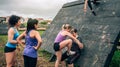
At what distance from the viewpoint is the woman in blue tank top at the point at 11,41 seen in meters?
7.25

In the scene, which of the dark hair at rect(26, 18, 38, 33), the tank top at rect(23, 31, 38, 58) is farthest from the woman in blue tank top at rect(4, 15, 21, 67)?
the dark hair at rect(26, 18, 38, 33)

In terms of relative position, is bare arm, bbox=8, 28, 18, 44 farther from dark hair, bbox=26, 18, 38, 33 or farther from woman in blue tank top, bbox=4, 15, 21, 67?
dark hair, bbox=26, 18, 38, 33

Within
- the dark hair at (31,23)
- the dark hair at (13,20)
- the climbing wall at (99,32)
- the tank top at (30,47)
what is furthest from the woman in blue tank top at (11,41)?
the climbing wall at (99,32)

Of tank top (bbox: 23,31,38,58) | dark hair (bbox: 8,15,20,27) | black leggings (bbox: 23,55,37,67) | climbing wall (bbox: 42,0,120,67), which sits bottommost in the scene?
climbing wall (bbox: 42,0,120,67)

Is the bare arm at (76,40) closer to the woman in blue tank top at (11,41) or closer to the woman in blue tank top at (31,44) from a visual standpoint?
the woman in blue tank top at (11,41)

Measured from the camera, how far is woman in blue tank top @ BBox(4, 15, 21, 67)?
725 centimetres

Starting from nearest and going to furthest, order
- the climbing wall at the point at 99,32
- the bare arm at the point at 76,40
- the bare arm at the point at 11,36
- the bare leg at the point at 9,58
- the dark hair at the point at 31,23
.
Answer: the dark hair at the point at 31,23
the bare arm at the point at 11,36
the bare leg at the point at 9,58
the climbing wall at the point at 99,32
the bare arm at the point at 76,40

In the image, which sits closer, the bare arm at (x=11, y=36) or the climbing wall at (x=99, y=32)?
the bare arm at (x=11, y=36)

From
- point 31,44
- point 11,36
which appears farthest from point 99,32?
point 11,36

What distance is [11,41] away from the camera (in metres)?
7.20

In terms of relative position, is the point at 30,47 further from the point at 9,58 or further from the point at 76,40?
the point at 76,40

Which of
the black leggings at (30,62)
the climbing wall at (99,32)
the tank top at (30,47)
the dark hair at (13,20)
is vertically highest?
the dark hair at (13,20)

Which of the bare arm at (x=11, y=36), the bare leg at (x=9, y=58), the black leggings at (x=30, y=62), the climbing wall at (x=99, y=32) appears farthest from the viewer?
the climbing wall at (x=99, y=32)

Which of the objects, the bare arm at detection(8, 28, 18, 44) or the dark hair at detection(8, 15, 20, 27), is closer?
the bare arm at detection(8, 28, 18, 44)
